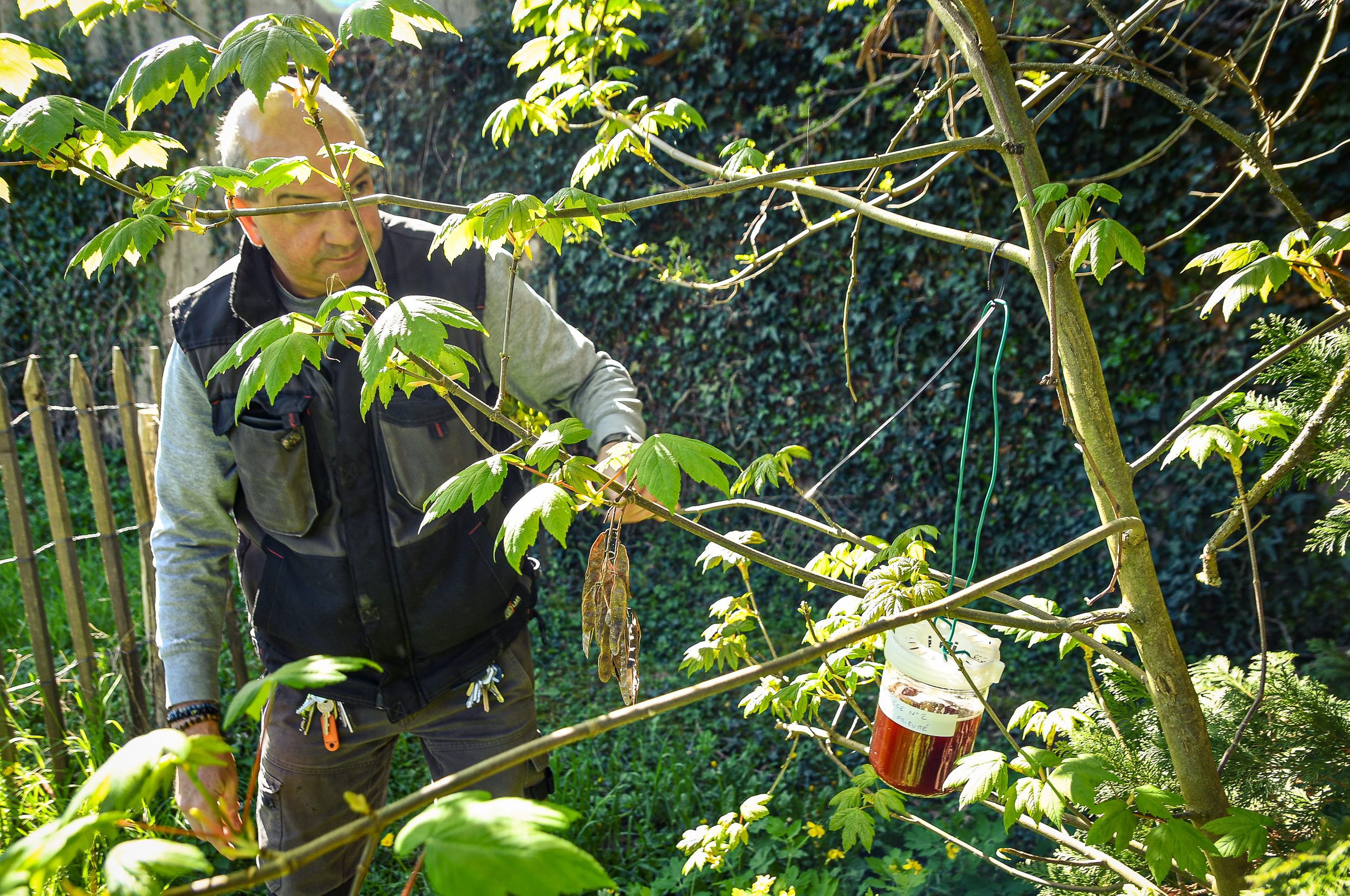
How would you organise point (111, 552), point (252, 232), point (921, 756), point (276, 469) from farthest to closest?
point (111, 552) < point (252, 232) < point (276, 469) < point (921, 756)

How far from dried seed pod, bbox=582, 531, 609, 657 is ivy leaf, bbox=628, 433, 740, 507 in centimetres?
13

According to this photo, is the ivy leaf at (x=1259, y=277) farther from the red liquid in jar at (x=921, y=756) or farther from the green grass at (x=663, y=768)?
the green grass at (x=663, y=768)

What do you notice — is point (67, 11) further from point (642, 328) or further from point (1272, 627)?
point (1272, 627)

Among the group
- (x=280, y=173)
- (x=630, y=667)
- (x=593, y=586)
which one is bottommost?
(x=630, y=667)

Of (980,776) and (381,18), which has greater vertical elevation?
(381,18)

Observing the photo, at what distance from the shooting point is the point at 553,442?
3.43 feet

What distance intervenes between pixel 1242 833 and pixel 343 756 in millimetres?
1788

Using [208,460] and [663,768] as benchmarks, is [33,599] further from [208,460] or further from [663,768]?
[663,768]

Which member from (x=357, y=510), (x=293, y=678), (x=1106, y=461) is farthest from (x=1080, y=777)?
(x=357, y=510)

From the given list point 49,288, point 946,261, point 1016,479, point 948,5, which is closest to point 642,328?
point 946,261

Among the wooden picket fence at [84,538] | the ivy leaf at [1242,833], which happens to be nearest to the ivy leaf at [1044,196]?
the ivy leaf at [1242,833]

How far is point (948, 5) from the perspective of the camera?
4.29 feet

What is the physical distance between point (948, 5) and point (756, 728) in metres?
3.20

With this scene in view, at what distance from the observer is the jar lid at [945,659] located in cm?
141
